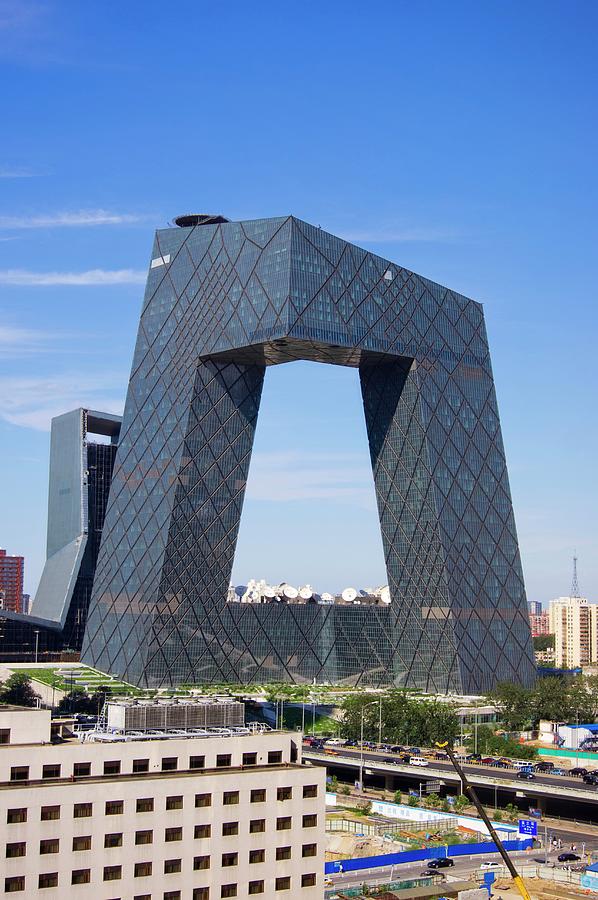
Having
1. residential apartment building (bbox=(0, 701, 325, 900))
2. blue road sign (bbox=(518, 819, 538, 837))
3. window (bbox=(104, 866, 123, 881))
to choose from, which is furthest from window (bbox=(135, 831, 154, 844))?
blue road sign (bbox=(518, 819, 538, 837))

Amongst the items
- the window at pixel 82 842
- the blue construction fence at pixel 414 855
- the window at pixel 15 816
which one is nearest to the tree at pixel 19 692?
the blue construction fence at pixel 414 855

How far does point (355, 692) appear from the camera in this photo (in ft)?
600

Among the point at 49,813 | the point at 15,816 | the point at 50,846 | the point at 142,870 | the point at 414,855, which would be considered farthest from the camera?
the point at 414,855

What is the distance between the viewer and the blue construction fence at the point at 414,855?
90875 millimetres

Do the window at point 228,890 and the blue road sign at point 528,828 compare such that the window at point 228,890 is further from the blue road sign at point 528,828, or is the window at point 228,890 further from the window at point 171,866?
the blue road sign at point 528,828

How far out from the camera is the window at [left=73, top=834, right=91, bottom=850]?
56.9 meters

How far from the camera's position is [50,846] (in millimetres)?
56281

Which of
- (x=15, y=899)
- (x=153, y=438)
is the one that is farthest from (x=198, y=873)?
(x=153, y=438)

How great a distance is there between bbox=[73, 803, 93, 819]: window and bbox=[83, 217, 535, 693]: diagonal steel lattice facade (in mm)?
115391

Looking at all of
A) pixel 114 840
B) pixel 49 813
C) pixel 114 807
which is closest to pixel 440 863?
pixel 114 840

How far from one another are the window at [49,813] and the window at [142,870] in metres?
4.47

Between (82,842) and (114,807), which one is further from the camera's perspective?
(114,807)

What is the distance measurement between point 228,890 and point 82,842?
25.1ft

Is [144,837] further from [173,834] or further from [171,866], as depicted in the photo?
[171,866]
